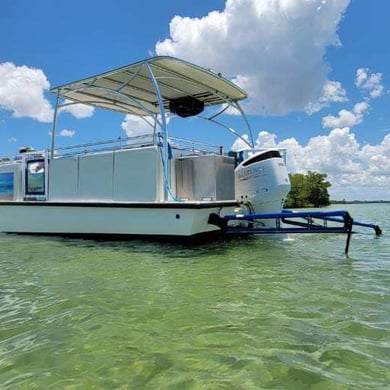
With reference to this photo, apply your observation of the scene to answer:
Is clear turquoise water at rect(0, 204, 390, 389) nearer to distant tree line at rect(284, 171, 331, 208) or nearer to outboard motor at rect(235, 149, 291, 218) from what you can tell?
outboard motor at rect(235, 149, 291, 218)

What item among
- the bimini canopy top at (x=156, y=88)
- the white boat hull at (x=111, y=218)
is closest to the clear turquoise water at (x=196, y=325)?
the white boat hull at (x=111, y=218)

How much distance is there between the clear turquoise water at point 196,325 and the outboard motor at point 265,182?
2986 millimetres

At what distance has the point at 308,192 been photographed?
94.7 meters

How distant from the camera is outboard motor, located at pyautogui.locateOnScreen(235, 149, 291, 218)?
33.8 ft

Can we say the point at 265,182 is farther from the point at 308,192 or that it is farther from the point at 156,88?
the point at 308,192

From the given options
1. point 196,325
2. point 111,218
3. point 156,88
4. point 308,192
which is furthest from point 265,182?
point 308,192

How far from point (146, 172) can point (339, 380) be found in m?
8.93

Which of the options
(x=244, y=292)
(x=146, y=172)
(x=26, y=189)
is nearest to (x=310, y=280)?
(x=244, y=292)

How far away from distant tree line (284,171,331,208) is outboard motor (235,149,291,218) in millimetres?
83393

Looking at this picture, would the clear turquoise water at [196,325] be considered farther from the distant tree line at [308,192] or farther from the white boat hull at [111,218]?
the distant tree line at [308,192]

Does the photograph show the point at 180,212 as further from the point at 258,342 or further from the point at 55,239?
the point at 258,342

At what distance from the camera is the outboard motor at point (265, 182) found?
1030 centimetres

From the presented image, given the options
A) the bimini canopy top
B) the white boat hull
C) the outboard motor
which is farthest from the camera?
the bimini canopy top

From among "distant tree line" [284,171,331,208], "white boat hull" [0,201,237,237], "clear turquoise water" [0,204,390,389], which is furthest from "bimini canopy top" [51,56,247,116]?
"distant tree line" [284,171,331,208]
